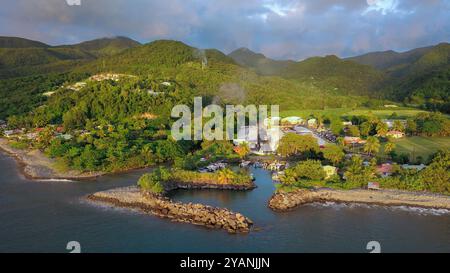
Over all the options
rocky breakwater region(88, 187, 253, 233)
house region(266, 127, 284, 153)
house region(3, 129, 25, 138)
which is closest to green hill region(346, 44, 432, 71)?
house region(266, 127, 284, 153)

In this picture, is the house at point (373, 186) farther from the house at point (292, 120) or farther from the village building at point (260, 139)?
the house at point (292, 120)

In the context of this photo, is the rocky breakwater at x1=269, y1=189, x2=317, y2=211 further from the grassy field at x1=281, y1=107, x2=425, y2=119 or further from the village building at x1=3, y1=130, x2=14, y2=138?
the grassy field at x1=281, y1=107, x2=425, y2=119

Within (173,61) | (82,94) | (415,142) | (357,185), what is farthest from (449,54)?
(357,185)

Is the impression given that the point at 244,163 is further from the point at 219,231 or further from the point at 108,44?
the point at 108,44

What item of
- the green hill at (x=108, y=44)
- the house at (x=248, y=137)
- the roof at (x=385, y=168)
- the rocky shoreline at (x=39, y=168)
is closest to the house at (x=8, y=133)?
the rocky shoreline at (x=39, y=168)

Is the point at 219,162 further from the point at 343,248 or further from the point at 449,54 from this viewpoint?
the point at 449,54
